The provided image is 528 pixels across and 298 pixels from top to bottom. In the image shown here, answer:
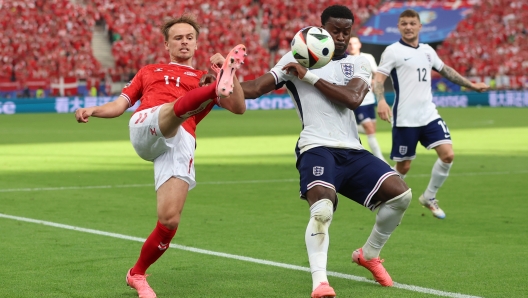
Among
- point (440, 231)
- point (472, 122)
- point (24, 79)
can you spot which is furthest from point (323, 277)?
point (24, 79)

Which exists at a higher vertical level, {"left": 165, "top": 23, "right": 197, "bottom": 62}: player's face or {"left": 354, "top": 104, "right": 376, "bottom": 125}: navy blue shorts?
{"left": 165, "top": 23, "right": 197, "bottom": 62}: player's face

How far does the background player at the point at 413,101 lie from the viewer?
34.2 feet

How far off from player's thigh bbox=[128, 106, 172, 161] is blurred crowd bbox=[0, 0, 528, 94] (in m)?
31.7

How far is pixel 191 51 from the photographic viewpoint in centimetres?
658

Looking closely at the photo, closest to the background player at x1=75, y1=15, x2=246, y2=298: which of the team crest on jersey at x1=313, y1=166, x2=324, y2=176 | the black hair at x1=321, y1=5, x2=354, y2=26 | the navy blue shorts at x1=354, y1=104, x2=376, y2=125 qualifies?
the team crest on jersey at x1=313, y1=166, x2=324, y2=176

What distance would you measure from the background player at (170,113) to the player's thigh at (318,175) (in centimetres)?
62

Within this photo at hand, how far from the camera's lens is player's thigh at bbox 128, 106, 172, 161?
599 cm

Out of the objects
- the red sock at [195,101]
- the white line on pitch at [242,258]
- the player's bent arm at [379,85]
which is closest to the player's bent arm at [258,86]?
the red sock at [195,101]

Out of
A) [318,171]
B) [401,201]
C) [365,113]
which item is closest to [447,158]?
[401,201]

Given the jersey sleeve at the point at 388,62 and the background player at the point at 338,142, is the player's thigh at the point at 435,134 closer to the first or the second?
the jersey sleeve at the point at 388,62

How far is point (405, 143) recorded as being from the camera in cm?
1060

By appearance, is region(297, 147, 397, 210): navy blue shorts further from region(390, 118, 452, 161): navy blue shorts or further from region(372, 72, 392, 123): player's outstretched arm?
region(390, 118, 452, 161): navy blue shorts

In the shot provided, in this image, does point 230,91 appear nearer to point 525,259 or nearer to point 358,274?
point 358,274

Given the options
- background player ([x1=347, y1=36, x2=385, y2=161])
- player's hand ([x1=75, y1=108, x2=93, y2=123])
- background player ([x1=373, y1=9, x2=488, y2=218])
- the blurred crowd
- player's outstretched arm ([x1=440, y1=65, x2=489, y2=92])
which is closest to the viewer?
player's hand ([x1=75, y1=108, x2=93, y2=123])
